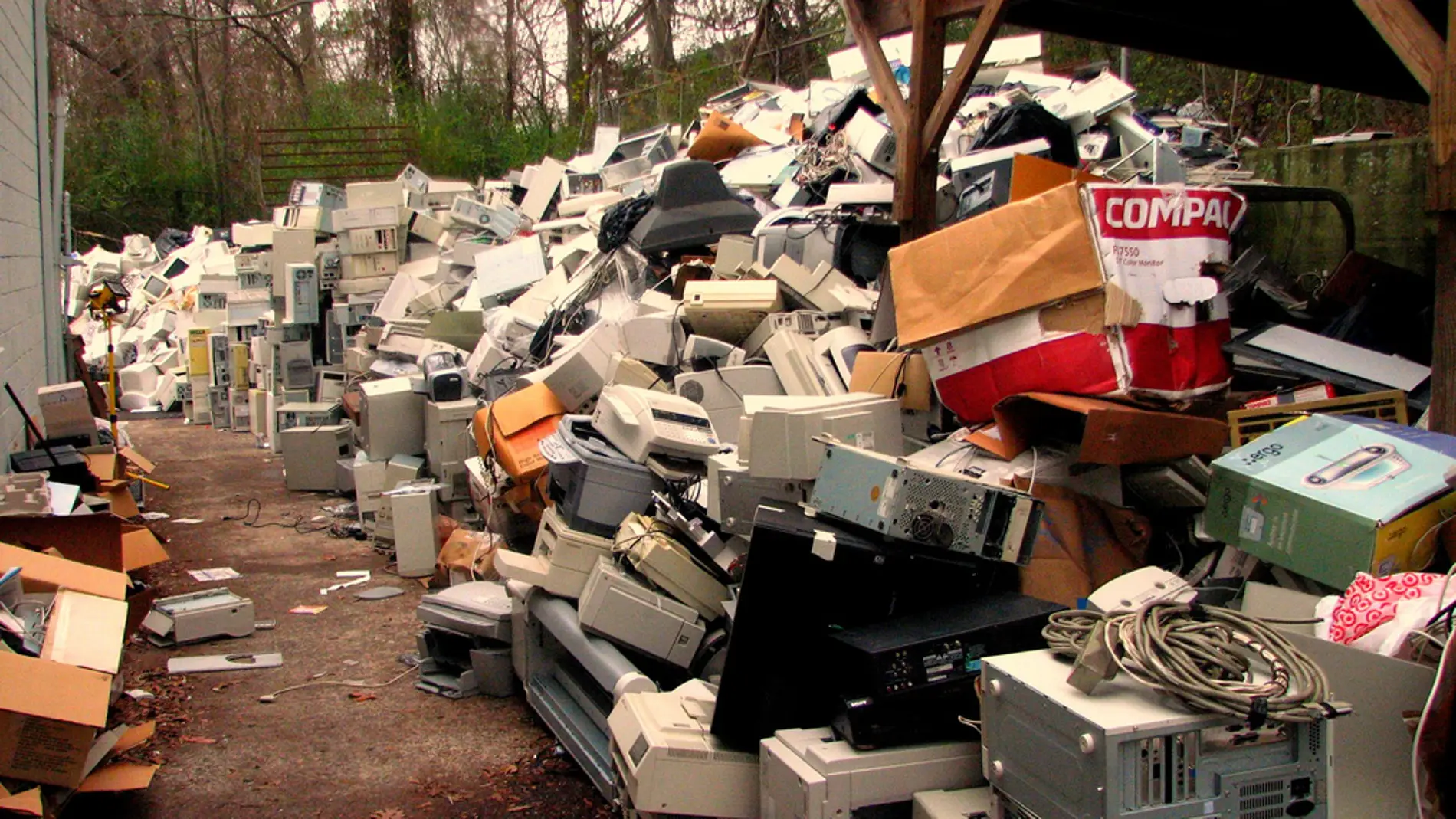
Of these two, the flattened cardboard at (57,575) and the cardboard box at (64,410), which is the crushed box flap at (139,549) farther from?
the flattened cardboard at (57,575)

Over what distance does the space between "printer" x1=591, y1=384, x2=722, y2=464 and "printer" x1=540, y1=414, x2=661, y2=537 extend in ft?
0.31

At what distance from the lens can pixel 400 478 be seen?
7.03 metres

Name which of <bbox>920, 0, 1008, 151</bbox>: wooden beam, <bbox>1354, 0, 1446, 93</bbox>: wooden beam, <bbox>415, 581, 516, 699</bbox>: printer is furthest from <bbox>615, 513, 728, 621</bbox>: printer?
<bbox>1354, 0, 1446, 93</bbox>: wooden beam

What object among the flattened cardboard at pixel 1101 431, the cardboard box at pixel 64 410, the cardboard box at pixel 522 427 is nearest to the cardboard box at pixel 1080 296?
the flattened cardboard at pixel 1101 431

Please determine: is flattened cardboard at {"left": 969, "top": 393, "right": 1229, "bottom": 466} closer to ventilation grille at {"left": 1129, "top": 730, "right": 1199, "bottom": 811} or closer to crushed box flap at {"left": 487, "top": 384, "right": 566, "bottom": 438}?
ventilation grille at {"left": 1129, "top": 730, "right": 1199, "bottom": 811}

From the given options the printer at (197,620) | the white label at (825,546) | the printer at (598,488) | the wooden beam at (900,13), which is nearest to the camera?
the white label at (825,546)

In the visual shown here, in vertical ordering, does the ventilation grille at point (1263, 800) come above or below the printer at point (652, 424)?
below

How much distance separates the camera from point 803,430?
11.2 feet

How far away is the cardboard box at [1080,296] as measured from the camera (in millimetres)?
3660

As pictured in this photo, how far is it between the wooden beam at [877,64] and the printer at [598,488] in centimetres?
188

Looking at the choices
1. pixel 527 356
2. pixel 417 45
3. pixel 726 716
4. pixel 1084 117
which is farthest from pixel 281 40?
pixel 726 716

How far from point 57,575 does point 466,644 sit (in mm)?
1589

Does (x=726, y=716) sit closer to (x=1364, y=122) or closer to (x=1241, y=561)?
(x=1241, y=561)

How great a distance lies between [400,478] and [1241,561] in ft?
17.0
